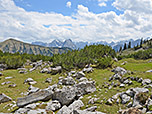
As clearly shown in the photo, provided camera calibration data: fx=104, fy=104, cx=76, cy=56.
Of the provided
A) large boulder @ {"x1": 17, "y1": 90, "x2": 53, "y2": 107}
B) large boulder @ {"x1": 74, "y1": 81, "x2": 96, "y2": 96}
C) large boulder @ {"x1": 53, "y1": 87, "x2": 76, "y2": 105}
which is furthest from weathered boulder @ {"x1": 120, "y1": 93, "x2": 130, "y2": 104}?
large boulder @ {"x1": 17, "y1": 90, "x2": 53, "y2": 107}

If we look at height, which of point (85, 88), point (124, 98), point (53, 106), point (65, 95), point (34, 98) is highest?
point (124, 98)

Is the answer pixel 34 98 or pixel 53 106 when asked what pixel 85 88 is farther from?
pixel 34 98

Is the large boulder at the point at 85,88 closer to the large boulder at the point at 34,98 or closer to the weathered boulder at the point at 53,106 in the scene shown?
the weathered boulder at the point at 53,106

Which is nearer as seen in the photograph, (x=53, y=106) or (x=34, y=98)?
(x=53, y=106)

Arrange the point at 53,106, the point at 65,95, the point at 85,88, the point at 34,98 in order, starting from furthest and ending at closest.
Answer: the point at 85,88, the point at 34,98, the point at 65,95, the point at 53,106

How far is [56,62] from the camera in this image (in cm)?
5491

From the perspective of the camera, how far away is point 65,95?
62.1 ft

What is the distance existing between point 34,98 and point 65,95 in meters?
5.86

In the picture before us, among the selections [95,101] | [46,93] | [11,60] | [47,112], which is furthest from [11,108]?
[11,60]

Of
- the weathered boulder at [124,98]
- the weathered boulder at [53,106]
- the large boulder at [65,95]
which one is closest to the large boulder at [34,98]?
the large boulder at [65,95]

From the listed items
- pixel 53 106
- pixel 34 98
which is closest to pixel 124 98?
pixel 53 106

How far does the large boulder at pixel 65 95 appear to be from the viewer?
18703mm

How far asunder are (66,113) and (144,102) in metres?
A: 10.6

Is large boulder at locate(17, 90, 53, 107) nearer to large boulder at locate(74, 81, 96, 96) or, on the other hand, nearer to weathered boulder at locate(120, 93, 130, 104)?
large boulder at locate(74, 81, 96, 96)
